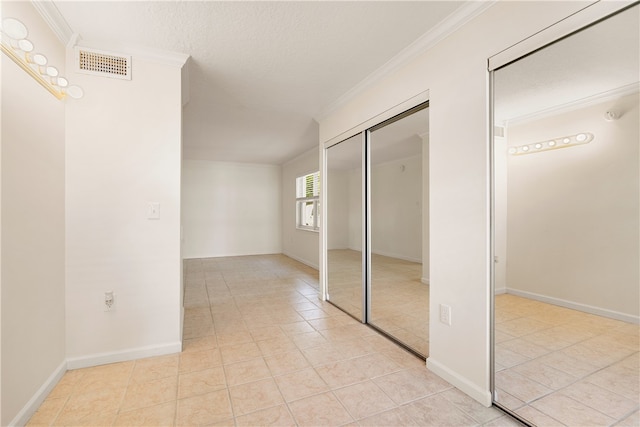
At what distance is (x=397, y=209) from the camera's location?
340 cm

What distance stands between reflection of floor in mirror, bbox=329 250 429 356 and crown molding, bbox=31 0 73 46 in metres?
3.08

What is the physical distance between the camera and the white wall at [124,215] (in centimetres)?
206

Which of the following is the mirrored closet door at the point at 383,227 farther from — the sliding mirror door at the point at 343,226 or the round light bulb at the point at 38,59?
the round light bulb at the point at 38,59

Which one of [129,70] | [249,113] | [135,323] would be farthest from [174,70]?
[135,323]

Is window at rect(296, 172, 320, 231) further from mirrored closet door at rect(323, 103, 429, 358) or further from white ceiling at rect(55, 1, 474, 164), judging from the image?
white ceiling at rect(55, 1, 474, 164)

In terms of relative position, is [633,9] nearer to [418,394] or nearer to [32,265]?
[418,394]

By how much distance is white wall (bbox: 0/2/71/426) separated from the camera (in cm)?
140

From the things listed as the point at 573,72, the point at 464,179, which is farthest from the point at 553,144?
the point at 464,179

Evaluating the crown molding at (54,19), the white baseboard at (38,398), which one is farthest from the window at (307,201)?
the white baseboard at (38,398)

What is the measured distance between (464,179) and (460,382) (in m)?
1.32

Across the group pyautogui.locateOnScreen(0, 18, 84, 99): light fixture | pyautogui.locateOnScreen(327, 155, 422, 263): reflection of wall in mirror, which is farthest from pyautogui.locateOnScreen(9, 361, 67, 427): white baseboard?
pyautogui.locateOnScreen(327, 155, 422, 263): reflection of wall in mirror

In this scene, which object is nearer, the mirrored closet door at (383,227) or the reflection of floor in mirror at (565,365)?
the reflection of floor in mirror at (565,365)

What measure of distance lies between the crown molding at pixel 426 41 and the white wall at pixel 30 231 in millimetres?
2406

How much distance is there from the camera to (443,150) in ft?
6.34
